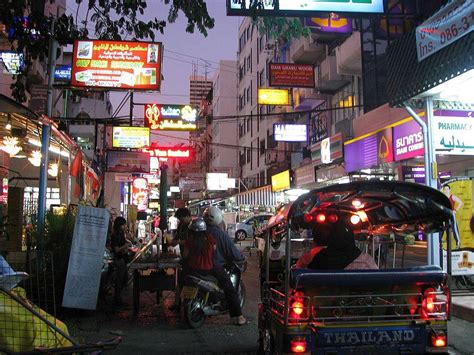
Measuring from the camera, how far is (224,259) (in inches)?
317

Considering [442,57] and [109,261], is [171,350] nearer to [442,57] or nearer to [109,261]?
[109,261]

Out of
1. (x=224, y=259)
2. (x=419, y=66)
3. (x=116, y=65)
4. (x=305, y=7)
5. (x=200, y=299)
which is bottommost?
(x=200, y=299)

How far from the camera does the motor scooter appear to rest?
25.1 ft

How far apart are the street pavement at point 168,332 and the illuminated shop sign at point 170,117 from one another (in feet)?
50.1

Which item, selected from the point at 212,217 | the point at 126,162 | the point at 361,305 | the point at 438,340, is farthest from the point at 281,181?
the point at 438,340

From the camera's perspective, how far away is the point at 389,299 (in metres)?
4.88

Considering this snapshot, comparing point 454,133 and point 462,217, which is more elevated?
point 454,133

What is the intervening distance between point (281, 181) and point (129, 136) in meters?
10.5

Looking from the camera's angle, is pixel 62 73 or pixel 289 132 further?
pixel 289 132

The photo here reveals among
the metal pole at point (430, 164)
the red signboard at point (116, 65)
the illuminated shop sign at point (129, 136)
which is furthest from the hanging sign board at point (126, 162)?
the metal pole at point (430, 164)

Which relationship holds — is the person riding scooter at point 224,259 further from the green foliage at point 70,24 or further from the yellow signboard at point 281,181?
the yellow signboard at point 281,181

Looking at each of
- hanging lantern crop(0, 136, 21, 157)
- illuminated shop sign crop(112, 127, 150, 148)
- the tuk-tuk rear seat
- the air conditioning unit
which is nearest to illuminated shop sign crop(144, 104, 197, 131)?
illuminated shop sign crop(112, 127, 150, 148)

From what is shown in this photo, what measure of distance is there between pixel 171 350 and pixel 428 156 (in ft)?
17.1

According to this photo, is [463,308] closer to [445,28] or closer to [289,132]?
[445,28]
